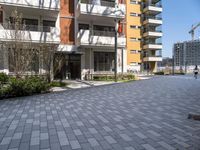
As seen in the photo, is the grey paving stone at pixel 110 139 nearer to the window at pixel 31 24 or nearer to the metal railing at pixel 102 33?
the window at pixel 31 24

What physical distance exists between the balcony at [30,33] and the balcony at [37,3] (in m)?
1.95

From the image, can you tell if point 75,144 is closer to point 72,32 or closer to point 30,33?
point 30,33

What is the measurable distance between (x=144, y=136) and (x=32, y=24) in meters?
17.7

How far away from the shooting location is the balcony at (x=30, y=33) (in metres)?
14.8

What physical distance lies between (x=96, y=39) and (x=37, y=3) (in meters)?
6.65

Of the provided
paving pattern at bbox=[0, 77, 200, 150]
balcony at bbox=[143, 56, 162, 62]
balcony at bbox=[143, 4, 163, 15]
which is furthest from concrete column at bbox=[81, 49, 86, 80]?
balcony at bbox=[143, 4, 163, 15]

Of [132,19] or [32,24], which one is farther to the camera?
[132,19]

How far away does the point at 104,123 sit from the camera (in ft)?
17.8

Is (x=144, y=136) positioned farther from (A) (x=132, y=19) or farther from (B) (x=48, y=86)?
(A) (x=132, y=19)

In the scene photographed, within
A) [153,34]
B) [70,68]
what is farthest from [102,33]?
[153,34]

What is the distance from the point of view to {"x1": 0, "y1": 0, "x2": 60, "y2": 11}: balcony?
54.7ft

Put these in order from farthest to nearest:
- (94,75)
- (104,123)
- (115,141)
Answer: (94,75) → (104,123) → (115,141)

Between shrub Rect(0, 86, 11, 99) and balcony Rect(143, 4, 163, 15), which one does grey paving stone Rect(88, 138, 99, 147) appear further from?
balcony Rect(143, 4, 163, 15)

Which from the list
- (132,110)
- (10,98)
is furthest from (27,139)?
(10,98)
